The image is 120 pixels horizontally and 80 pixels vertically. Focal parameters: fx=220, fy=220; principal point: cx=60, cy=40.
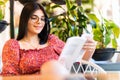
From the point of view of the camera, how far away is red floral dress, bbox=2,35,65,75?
1459mm

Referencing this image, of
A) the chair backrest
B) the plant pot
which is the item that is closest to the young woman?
the chair backrest

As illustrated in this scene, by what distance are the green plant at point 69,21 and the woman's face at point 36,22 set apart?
42 centimetres

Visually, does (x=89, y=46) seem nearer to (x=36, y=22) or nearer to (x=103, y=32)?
(x=36, y=22)

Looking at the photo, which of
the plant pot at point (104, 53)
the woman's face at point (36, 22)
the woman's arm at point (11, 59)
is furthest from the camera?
the plant pot at point (104, 53)

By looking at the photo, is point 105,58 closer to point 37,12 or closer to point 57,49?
point 57,49

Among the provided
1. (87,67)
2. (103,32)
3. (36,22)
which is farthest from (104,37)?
(36,22)

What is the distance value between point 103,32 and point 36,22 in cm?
75

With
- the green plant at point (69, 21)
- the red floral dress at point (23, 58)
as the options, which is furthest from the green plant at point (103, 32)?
the red floral dress at point (23, 58)

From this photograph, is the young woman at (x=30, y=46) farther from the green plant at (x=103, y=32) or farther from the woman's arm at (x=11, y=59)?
the green plant at (x=103, y=32)

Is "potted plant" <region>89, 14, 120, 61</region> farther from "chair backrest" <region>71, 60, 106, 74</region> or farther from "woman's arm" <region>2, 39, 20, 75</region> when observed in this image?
"woman's arm" <region>2, 39, 20, 75</region>

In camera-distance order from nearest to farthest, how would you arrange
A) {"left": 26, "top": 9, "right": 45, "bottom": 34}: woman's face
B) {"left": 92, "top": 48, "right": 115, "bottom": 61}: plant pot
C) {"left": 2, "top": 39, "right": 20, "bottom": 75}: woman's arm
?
{"left": 2, "top": 39, "right": 20, "bottom": 75}: woman's arm, {"left": 26, "top": 9, "right": 45, "bottom": 34}: woman's face, {"left": 92, "top": 48, "right": 115, "bottom": 61}: plant pot

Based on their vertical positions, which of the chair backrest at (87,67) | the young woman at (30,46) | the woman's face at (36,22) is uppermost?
the woman's face at (36,22)

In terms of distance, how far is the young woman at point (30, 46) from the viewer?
1.47 metres

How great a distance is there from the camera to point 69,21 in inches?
80.3
